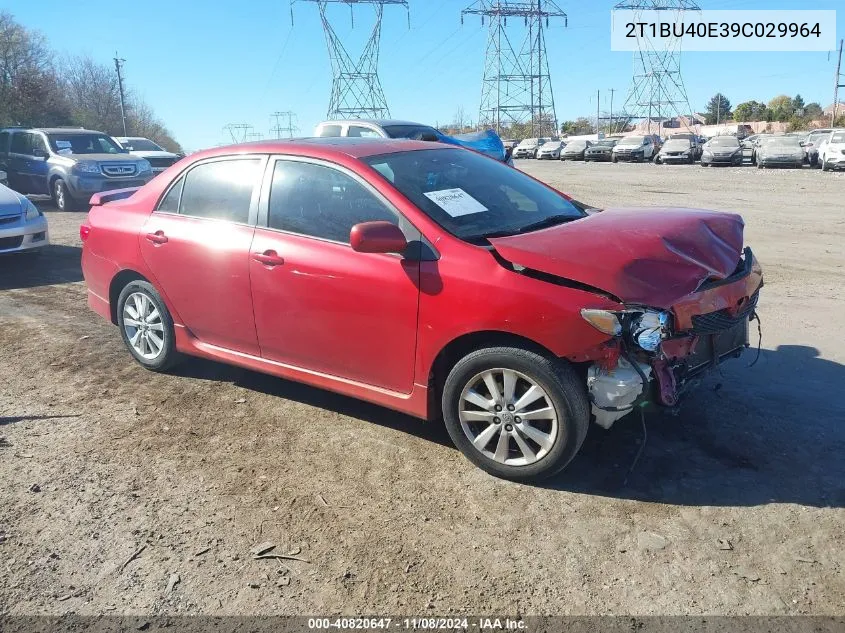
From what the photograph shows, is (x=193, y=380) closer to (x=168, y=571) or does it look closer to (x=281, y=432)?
(x=281, y=432)

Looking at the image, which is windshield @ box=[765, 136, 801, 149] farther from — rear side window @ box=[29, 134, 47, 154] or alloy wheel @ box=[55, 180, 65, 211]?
rear side window @ box=[29, 134, 47, 154]

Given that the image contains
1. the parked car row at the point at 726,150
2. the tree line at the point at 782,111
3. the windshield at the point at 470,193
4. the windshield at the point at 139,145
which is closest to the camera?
the windshield at the point at 470,193

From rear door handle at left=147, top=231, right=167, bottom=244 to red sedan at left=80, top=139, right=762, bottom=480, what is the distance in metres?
0.01

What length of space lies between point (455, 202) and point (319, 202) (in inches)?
32.3

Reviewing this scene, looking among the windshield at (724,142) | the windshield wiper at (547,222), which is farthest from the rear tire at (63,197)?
the windshield at (724,142)

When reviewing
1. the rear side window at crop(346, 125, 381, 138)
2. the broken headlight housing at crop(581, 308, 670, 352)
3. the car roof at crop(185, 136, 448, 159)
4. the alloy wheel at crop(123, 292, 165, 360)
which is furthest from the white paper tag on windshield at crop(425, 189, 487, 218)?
the rear side window at crop(346, 125, 381, 138)

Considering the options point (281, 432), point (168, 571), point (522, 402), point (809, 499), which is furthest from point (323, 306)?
point (809, 499)

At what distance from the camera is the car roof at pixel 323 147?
13.9ft

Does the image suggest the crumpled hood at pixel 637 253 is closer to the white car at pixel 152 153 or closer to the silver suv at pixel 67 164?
the silver suv at pixel 67 164

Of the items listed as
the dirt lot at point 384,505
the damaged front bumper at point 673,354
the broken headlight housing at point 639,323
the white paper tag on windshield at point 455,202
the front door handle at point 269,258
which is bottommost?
the dirt lot at point 384,505

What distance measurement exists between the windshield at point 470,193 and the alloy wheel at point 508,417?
80cm

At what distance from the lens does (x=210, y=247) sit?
450cm

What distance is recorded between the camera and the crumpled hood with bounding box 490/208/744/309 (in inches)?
129

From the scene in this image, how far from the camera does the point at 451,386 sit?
3596 millimetres
